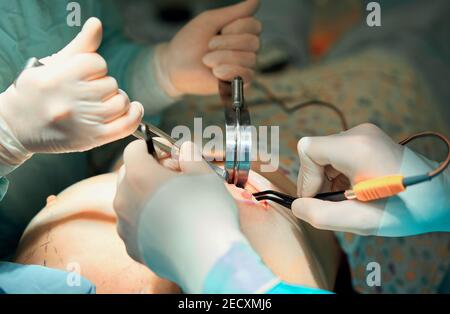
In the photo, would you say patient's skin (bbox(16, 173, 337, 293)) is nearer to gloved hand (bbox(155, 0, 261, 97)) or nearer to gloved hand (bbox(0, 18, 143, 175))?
gloved hand (bbox(0, 18, 143, 175))

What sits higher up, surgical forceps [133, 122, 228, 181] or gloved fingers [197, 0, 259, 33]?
gloved fingers [197, 0, 259, 33]

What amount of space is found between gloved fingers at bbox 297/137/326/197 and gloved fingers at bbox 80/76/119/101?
0.32m

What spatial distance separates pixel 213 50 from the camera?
3.95 feet

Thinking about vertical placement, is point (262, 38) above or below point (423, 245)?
above

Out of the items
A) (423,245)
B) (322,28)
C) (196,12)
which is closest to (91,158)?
(196,12)

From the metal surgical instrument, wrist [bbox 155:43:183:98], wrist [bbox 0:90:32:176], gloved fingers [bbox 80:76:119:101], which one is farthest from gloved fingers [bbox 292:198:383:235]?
wrist [bbox 155:43:183:98]

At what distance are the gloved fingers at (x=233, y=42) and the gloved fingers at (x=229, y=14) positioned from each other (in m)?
0.03

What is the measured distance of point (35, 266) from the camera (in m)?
0.83

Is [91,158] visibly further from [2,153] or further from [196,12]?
[196,12]

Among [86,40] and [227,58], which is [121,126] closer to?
[86,40]

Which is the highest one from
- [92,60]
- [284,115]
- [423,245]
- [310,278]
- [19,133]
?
[92,60]

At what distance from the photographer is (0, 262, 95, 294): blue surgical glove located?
2.61 ft

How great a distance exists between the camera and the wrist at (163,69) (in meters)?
1.26

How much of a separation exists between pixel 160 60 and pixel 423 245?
2.55 ft
